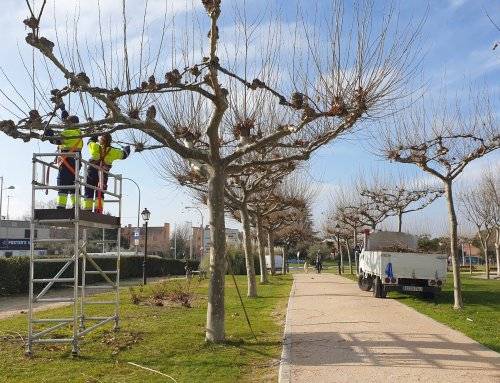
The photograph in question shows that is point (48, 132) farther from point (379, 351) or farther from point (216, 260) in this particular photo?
point (379, 351)

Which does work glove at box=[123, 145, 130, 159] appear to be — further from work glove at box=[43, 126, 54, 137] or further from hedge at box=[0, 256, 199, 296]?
hedge at box=[0, 256, 199, 296]

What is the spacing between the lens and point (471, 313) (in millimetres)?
13742

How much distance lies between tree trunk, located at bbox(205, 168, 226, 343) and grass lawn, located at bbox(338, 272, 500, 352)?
4.46 meters

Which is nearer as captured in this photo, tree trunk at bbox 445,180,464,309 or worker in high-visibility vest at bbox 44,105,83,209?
worker in high-visibility vest at bbox 44,105,83,209

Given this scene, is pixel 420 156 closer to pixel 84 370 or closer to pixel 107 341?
pixel 107 341

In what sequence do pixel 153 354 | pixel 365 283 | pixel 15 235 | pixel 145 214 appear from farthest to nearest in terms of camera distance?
pixel 15 235, pixel 145 214, pixel 365 283, pixel 153 354

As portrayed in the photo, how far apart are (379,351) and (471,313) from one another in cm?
600

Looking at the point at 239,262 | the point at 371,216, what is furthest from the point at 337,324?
the point at 239,262

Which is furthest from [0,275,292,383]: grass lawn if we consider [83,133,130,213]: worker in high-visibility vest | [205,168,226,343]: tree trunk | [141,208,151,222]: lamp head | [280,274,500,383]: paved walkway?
[141,208,151,222]: lamp head

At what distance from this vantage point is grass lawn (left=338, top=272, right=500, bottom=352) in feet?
33.9

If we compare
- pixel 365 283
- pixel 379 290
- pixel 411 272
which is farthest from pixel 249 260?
pixel 411 272

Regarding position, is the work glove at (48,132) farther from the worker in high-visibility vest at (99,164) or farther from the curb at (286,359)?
the curb at (286,359)

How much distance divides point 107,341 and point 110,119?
3779mm

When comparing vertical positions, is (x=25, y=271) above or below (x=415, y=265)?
below
